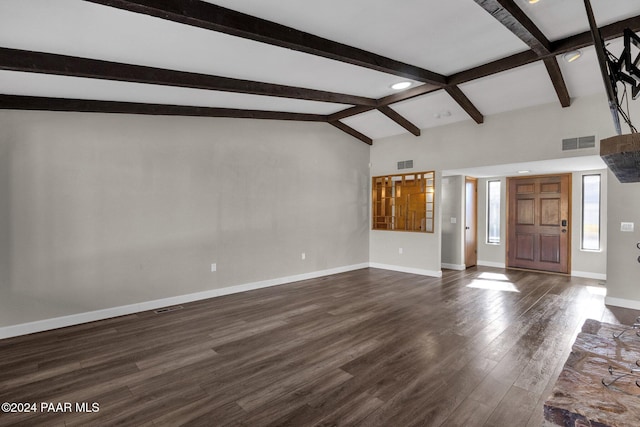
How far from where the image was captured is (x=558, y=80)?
397 centimetres

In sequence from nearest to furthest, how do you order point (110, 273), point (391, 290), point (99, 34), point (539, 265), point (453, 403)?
point (453, 403), point (99, 34), point (110, 273), point (391, 290), point (539, 265)

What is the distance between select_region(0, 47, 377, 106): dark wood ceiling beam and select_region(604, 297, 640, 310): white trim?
4983mm

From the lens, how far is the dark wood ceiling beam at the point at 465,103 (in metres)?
4.48

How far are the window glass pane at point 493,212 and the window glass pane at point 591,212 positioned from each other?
155 centimetres

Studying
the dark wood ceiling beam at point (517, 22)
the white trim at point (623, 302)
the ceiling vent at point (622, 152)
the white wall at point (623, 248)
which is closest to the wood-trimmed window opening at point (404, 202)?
the white wall at point (623, 248)

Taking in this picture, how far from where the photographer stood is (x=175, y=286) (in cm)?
442

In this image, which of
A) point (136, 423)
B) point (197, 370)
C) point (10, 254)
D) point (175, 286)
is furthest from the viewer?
point (175, 286)

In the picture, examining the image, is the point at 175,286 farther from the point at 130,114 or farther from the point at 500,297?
the point at 500,297

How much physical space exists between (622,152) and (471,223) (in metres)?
6.49

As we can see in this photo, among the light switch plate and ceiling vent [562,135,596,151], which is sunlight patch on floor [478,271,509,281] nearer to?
the light switch plate

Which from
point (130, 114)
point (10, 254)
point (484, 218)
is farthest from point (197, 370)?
point (484, 218)

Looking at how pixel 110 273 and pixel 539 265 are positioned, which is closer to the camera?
pixel 110 273

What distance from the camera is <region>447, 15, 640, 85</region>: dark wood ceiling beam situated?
2939mm

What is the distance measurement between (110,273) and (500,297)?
555cm
